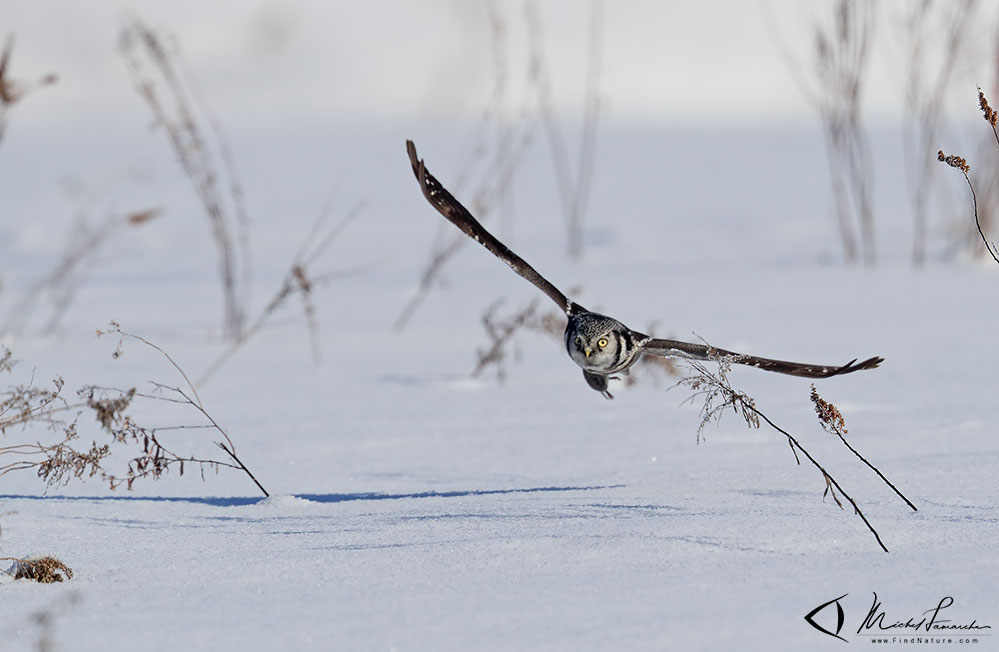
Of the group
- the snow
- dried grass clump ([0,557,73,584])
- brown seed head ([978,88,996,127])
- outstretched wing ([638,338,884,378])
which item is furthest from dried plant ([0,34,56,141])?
brown seed head ([978,88,996,127])

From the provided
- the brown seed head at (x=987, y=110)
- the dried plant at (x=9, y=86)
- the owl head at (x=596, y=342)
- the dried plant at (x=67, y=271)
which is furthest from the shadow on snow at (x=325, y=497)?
the dried plant at (x=67, y=271)

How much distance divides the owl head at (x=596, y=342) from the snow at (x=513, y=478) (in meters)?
0.26

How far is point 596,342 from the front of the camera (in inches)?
92.3

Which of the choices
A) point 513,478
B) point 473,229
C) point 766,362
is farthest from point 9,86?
point 766,362

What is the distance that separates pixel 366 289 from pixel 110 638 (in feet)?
15.2

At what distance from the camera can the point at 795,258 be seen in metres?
7.01

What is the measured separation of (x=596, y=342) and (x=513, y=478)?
15.4 inches

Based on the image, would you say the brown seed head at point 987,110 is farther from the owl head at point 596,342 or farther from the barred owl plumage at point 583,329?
the owl head at point 596,342

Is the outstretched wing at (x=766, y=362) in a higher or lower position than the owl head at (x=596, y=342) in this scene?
lower

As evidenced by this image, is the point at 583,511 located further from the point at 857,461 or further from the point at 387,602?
the point at 857,461

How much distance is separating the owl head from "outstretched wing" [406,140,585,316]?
0.06m

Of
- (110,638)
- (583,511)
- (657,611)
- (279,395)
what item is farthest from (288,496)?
(279,395)

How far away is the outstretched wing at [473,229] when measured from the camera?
2.32 meters

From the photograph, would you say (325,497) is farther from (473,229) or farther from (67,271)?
(67,271)
